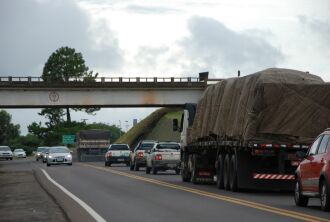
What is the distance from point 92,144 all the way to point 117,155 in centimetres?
1964

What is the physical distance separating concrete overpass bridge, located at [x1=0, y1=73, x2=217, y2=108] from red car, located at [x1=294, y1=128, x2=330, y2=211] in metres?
61.3

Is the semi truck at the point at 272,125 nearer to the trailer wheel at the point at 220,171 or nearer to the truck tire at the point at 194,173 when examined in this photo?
the trailer wheel at the point at 220,171

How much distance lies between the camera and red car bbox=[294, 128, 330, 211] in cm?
1859

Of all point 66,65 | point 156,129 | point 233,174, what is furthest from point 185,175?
point 66,65

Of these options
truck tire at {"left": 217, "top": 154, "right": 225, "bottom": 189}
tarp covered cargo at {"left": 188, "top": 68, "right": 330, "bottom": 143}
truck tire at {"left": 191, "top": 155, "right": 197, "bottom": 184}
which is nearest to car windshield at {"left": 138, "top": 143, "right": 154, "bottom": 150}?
truck tire at {"left": 191, "top": 155, "right": 197, "bottom": 184}

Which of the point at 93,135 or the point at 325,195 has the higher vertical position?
the point at 93,135

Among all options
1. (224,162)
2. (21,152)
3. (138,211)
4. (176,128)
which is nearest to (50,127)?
(21,152)

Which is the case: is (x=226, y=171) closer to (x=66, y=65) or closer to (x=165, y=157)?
(x=165, y=157)

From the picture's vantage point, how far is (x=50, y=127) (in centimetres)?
14525

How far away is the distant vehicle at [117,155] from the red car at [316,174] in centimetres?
4276

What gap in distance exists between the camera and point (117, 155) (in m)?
63.8

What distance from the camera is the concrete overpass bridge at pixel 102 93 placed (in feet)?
265

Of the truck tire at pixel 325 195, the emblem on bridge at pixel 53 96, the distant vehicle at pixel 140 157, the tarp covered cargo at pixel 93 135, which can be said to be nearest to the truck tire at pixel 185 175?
the distant vehicle at pixel 140 157

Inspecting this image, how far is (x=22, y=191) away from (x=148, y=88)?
2079 inches
